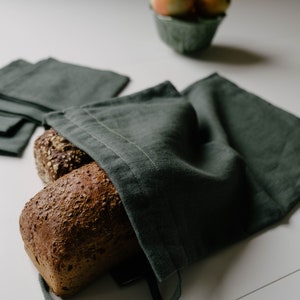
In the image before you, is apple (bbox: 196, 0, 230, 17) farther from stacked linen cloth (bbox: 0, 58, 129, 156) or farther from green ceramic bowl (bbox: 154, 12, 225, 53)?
stacked linen cloth (bbox: 0, 58, 129, 156)

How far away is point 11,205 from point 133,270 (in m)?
0.19

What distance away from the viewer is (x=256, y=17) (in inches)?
43.1

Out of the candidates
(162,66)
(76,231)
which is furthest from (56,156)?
(162,66)

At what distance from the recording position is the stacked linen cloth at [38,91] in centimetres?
65

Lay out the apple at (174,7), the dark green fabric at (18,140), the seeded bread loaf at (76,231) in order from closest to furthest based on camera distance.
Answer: the seeded bread loaf at (76,231) → the dark green fabric at (18,140) → the apple at (174,7)

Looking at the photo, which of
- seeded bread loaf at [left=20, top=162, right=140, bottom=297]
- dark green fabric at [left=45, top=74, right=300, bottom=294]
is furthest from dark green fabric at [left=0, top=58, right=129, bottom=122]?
seeded bread loaf at [left=20, top=162, right=140, bottom=297]

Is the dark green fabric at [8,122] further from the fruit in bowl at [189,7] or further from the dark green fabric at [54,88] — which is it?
the fruit in bowl at [189,7]

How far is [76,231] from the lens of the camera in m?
0.40

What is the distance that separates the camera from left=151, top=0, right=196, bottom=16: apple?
2.65 ft

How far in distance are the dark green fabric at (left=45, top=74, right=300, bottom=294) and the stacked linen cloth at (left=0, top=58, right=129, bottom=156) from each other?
116mm

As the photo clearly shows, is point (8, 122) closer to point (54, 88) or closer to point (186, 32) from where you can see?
point (54, 88)

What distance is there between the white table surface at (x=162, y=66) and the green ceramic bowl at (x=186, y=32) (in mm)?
27

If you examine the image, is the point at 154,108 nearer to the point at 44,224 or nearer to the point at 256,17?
the point at 44,224

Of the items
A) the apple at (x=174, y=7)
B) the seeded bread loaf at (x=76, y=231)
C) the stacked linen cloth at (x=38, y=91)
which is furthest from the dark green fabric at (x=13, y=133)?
the apple at (x=174, y=7)
